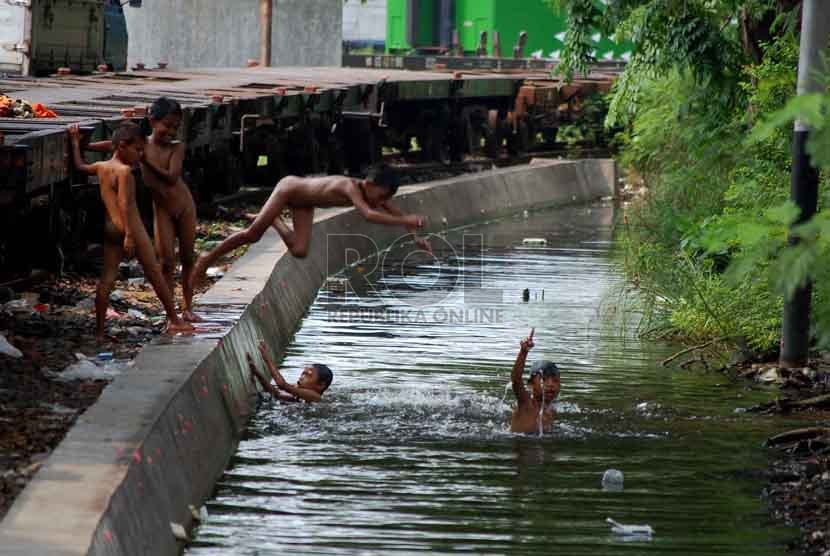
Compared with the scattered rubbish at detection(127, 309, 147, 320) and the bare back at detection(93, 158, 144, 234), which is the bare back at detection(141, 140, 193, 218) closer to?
the bare back at detection(93, 158, 144, 234)

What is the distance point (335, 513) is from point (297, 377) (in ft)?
13.2

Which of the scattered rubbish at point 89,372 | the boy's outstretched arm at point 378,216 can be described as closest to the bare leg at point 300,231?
the boy's outstretched arm at point 378,216

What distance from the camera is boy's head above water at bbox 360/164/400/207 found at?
33.9 ft

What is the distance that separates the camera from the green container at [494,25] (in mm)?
46875

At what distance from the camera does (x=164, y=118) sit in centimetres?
1103

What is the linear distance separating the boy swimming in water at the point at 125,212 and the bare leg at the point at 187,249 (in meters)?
0.40

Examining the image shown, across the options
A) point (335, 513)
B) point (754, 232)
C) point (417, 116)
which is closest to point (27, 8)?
point (417, 116)

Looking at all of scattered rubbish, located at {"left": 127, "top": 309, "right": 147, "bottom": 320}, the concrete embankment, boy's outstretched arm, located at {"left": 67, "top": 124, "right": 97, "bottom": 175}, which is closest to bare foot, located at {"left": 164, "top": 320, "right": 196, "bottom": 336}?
the concrete embankment

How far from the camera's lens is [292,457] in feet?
30.7

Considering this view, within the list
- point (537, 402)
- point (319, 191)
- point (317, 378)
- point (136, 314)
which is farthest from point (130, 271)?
point (537, 402)

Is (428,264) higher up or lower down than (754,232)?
lower down

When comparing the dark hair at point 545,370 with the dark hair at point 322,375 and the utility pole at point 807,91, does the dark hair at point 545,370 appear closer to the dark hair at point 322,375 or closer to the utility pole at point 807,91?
the dark hair at point 322,375

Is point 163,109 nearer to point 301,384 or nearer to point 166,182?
point 166,182

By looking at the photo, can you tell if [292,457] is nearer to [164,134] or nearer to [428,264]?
[164,134]
